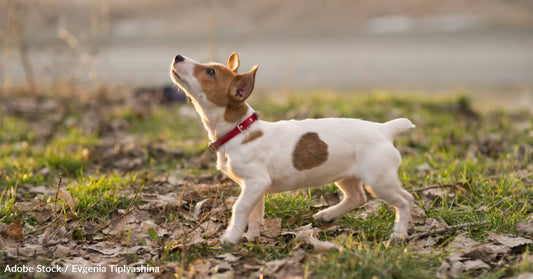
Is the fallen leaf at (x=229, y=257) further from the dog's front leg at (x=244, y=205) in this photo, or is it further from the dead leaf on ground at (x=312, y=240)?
the dead leaf on ground at (x=312, y=240)

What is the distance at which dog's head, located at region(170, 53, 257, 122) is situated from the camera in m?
3.39

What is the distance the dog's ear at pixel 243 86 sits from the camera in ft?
10.9

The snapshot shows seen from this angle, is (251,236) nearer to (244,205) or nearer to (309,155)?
(244,205)

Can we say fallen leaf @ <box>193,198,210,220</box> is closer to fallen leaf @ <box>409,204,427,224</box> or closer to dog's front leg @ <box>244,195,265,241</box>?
dog's front leg @ <box>244,195,265,241</box>

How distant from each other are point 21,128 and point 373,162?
6.28 m

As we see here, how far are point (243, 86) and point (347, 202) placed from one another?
4.38ft

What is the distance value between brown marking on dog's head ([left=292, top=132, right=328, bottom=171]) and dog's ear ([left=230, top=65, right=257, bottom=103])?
54 cm

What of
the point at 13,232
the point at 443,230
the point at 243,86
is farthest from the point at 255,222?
the point at 13,232

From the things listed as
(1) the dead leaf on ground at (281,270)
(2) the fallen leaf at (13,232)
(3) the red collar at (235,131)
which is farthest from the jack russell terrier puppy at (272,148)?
(2) the fallen leaf at (13,232)

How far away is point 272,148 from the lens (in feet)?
11.4

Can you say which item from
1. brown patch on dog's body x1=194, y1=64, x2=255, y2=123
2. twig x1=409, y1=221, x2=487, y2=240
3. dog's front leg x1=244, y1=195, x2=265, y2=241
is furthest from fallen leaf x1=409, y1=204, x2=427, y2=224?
brown patch on dog's body x1=194, y1=64, x2=255, y2=123

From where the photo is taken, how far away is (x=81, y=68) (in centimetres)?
958

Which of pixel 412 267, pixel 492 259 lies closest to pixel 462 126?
pixel 492 259

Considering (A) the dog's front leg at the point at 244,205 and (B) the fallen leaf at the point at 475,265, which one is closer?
(B) the fallen leaf at the point at 475,265
